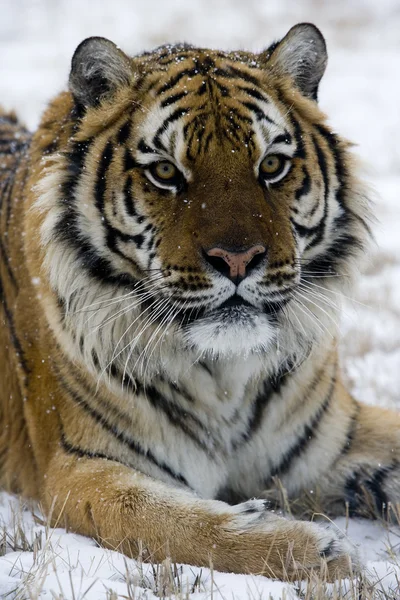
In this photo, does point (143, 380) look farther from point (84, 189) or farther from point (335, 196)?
point (335, 196)

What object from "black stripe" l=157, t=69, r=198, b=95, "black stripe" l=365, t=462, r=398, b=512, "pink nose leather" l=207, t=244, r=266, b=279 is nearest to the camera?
"pink nose leather" l=207, t=244, r=266, b=279

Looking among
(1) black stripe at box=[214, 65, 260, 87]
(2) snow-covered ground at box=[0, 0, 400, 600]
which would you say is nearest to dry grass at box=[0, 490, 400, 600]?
(2) snow-covered ground at box=[0, 0, 400, 600]

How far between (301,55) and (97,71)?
2.47ft

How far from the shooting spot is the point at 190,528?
2529 millimetres

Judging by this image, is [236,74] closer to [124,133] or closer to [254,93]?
[254,93]

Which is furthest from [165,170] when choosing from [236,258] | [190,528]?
[190,528]

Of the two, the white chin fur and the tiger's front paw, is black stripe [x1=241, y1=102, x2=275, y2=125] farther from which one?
the tiger's front paw

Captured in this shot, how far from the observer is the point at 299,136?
2.94 metres

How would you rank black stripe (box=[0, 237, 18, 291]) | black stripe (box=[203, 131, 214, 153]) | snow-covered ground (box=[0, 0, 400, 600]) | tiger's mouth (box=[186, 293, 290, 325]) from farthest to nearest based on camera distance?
black stripe (box=[0, 237, 18, 291]) → black stripe (box=[203, 131, 214, 153]) → tiger's mouth (box=[186, 293, 290, 325]) → snow-covered ground (box=[0, 0, 400, 600])

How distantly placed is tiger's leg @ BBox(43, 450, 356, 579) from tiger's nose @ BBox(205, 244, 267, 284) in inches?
28.0

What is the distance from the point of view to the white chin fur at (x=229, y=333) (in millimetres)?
2648

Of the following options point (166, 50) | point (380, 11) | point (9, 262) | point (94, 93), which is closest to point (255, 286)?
point (94, 93)

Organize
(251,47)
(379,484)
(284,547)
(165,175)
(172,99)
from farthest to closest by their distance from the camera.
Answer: (251,47)
(379,484)
(172,99)
(165,175)
(284,547)

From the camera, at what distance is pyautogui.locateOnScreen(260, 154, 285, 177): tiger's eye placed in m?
2.78
